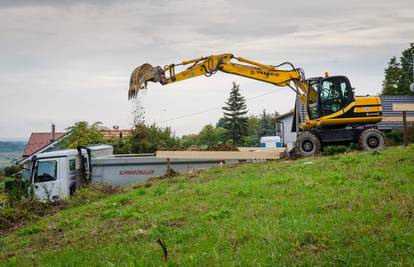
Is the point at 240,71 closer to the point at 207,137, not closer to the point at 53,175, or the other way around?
the point at 53,175

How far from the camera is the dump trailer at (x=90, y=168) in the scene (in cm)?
1942

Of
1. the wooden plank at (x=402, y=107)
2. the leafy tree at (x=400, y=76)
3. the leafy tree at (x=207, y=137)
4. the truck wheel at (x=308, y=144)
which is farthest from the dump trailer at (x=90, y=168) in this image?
the leafy tree at (x=207, y=137)

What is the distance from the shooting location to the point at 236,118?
67625 millimetres

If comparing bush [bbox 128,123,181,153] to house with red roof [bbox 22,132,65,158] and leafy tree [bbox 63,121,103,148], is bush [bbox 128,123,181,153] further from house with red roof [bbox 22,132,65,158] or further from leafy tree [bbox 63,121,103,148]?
house with red roof [bbox 22,132,65,158]

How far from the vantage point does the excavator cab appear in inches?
806

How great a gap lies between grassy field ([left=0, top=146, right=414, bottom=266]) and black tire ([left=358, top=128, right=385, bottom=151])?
4890 mm

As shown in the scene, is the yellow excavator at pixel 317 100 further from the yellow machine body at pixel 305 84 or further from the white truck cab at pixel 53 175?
the white truck cab at pixel 53 175

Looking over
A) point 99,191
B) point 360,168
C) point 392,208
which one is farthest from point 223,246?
point 99,191

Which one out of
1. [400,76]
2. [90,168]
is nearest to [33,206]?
[90,168]

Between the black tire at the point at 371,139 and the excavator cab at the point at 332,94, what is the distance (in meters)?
1.48

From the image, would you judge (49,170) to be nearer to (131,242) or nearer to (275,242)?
(131,242)

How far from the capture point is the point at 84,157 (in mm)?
20641

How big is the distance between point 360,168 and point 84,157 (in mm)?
11760

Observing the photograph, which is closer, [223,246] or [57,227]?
[223,246]
